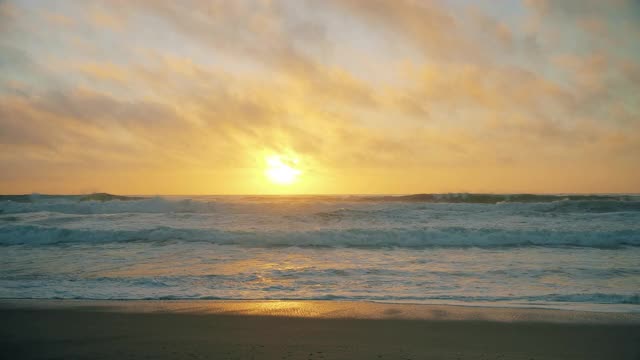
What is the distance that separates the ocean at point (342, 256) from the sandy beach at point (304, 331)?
83 cm

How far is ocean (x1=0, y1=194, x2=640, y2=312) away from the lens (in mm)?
8844

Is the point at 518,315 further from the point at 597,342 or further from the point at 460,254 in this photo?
the point at 460,254

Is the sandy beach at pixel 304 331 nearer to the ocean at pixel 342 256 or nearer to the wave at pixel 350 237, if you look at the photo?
the ocean at pixel 342 256

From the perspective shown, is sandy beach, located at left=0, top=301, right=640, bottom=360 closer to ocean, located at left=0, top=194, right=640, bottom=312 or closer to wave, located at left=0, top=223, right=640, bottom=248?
ocean, located at left=0, top=194, right=640, bottom=312

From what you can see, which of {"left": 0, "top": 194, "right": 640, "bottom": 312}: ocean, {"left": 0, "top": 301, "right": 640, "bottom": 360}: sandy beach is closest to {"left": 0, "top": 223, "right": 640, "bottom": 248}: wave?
{"left": 0, "top": 194, "right": 640, "bottom": 312}: ocean

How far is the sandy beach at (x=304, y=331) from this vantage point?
5.48 meters

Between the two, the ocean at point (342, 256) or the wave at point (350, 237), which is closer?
the ocean at point (342, 256)

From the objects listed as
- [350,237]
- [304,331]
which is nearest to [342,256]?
[350,237]

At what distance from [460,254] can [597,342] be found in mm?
8337

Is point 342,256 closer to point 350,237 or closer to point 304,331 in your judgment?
point 350,237

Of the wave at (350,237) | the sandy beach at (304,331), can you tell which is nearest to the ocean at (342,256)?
the wave at (350,237)

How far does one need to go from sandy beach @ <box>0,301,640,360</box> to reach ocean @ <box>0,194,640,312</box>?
0.83 metres

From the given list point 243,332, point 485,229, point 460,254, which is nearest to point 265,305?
point 243,332

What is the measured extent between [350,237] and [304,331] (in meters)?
11.0
